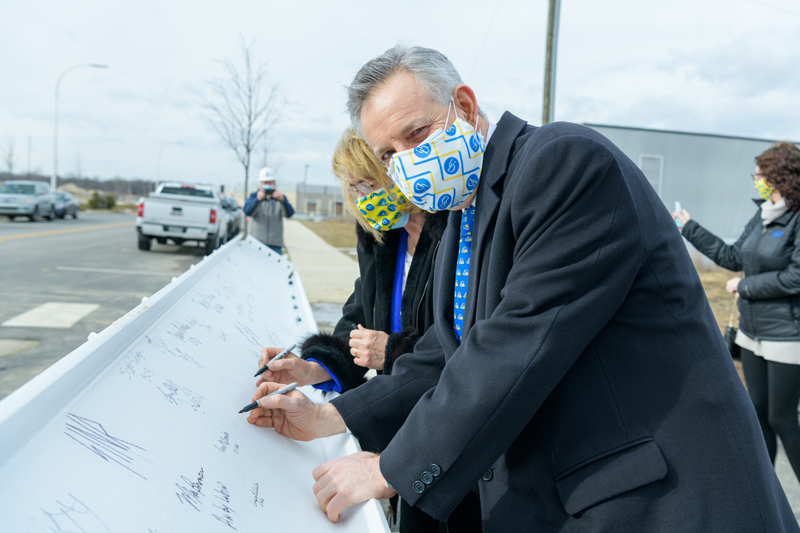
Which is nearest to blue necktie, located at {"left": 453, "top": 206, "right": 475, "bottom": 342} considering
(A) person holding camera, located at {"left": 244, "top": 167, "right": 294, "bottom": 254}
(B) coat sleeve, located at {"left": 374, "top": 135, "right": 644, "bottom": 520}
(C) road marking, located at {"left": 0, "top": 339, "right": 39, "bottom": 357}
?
(B) coat sleeve, located at {"left": 374, "top": 135, "right": 644, "bottom": 520}

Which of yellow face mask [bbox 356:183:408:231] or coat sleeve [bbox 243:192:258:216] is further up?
coat sleeve [bbox 243:192:258:216]

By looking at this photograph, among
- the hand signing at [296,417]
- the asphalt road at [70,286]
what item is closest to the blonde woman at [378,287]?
the hand signing at [296,417]

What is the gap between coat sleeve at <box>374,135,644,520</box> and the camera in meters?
0.96

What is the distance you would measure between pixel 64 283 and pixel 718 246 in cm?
942

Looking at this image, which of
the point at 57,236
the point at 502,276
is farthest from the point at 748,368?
the point at 57,236

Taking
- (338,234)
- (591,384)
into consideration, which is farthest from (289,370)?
(338,234)

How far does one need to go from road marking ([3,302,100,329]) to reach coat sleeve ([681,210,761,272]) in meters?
6.57

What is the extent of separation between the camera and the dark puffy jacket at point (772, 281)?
3.04m

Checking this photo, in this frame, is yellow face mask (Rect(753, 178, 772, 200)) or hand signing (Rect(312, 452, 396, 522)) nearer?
hand signing (Rect(312, 452, 396, 522))

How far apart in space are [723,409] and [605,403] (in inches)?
8.9

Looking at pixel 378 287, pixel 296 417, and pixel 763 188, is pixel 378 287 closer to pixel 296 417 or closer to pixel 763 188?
pixel 296 417

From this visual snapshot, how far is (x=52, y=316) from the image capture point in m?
6.63
